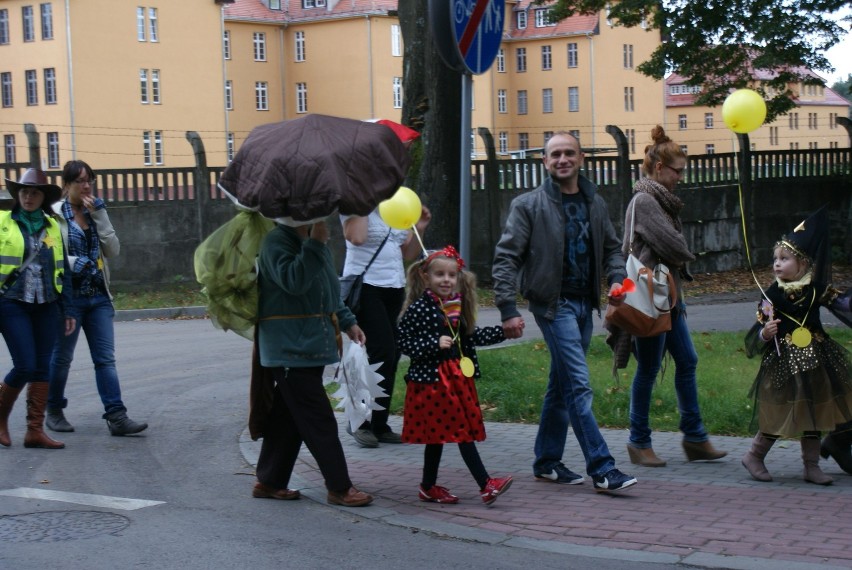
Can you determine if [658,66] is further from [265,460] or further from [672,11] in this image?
[265,460]

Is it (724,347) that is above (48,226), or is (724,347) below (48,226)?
below

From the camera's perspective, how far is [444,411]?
21.7 ft

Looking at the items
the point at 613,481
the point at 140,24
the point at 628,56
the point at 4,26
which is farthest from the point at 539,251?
the point at 628,56

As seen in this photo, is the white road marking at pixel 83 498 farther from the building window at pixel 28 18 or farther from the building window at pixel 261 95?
the building window at pixel 261 95

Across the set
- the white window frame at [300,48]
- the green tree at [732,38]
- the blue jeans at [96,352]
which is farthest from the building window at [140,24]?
the blue jeans at [96,352]

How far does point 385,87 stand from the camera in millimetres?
77312

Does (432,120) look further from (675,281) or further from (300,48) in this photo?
(300,48)

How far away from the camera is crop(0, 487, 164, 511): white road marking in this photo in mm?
6809

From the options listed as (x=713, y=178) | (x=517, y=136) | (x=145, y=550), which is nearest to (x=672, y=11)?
(x=713, y=178)

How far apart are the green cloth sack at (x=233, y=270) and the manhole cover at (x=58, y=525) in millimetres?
1205

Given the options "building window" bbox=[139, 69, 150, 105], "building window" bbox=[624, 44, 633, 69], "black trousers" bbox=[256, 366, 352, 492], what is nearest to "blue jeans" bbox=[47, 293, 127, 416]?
"black trousers" bbox=[256, 366, 352, 492]

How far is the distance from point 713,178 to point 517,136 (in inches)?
2546

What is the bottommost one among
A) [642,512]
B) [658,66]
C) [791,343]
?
[642,512]

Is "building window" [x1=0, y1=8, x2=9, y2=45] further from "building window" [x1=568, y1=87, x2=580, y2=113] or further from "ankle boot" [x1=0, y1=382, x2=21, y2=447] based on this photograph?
"ankle boot" [x1=0, y1=382, x2=21, y2=447]
